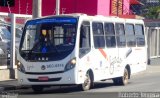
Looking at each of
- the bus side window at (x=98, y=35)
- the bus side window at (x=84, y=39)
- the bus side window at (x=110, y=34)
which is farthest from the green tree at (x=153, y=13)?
the bus side window at (x=84, y=39)

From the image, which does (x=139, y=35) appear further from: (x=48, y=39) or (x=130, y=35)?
(x=48, y=39)

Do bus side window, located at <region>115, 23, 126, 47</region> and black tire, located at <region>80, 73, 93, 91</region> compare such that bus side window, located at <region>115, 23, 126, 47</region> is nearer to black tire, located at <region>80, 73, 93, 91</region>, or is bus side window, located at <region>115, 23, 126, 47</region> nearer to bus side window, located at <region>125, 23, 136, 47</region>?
bus side window, located at <region>125, 23, 136, 47</region>

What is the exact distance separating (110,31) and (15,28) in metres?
4.37

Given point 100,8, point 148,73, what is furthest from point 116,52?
point 100,8

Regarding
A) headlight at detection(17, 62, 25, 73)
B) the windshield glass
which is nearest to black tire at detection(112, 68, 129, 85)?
the windshield glass

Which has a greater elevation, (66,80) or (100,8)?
(100,8)

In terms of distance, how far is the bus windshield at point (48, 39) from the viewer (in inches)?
755

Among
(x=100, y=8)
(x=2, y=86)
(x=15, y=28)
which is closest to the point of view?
(x=2, y=86)

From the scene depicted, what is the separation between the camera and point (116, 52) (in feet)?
73.6

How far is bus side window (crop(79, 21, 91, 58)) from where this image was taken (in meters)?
19.5

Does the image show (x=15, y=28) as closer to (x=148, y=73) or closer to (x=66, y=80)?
(x=66, y=80)

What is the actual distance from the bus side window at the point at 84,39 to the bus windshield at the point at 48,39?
0.34 metres

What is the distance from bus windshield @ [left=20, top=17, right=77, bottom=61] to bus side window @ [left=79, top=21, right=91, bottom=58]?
34cm

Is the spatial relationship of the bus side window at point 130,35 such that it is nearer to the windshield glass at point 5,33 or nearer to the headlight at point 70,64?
the windshield glass at point 5,33
